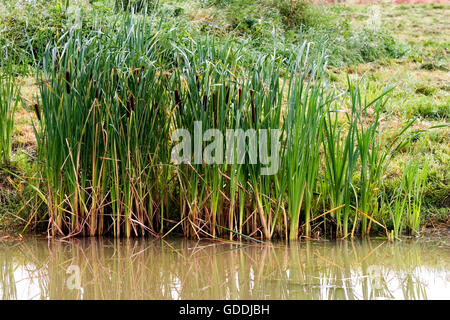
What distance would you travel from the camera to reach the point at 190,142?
3.87 m

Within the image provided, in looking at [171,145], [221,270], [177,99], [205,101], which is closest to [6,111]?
[171,145]

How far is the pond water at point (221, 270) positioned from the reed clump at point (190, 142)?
0.70 feet

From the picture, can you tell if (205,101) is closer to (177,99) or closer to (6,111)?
(177,99)

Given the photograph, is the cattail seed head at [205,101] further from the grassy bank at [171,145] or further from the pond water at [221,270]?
the pond water at [221,270]

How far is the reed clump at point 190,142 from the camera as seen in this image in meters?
3.75

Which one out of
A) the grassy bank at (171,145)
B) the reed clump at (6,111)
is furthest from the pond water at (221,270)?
the reed clump at (6,111)

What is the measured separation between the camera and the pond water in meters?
2.89

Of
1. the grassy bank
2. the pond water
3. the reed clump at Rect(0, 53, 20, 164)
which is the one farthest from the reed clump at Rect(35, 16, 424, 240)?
the reed clump at Rect(0, 53, 20, 164)

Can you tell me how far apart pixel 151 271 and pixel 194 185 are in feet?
2.62

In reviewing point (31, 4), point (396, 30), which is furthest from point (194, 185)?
point (396, 30)

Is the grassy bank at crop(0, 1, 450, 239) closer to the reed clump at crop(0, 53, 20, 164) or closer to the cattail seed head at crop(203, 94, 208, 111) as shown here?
the cattail seed head at crop(203, 94, 208, 111)

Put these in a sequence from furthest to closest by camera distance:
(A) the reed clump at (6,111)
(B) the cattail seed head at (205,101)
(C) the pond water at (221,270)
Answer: (A) the reed clump at (6,111), (B) the cattail seed head at (205,101), (C) the pond water at (221,270)

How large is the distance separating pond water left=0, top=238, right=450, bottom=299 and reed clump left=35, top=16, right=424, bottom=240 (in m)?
0.21
